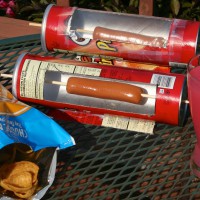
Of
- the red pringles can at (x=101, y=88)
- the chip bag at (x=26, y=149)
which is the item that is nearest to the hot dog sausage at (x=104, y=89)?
the red pringles can at (x=101, y=88)

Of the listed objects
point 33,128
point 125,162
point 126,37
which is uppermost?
point 126,37

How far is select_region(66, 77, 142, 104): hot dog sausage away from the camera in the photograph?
4.19 ft

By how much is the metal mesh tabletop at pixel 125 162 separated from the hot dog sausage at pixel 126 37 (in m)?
0.21

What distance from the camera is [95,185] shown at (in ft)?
4.50

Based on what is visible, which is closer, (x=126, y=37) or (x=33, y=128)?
(x=33, y=128)

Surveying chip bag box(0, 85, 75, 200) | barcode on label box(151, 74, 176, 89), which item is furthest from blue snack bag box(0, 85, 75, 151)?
barcode on label box(151, 74, 176, 89)

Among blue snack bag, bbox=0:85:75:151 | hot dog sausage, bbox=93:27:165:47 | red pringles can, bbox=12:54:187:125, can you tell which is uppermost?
hot dog sausage, bbox=93:27:165:47

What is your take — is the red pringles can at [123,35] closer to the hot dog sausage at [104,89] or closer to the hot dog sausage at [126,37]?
the hot dog sausage at [126,37]

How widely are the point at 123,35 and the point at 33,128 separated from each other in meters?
0.33

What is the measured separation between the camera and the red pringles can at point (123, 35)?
4.53 ft

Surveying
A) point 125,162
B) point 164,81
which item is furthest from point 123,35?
point 125,162

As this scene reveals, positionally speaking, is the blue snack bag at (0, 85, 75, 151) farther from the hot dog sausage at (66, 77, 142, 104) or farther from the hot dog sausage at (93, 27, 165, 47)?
the hot dog sausage at (93, 27, 165, 47)

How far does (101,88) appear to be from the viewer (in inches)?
51.1

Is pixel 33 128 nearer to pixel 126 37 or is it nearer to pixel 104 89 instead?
pixel 104 89
